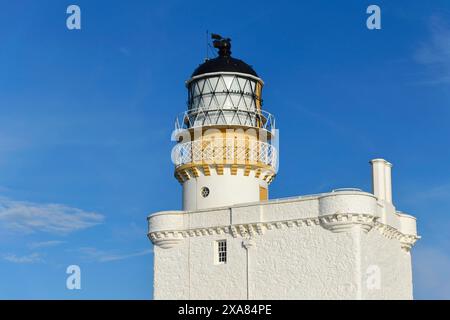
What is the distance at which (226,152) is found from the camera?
44.5 m

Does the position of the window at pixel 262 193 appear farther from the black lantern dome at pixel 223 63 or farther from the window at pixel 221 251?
the black lantern dome at pixel 223 63

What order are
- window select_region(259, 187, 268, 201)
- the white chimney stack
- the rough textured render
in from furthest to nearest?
window select_region(259, 187, 268, 201) → the white chimney stack → the rough textured render

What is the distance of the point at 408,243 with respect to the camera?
45250 millimetres

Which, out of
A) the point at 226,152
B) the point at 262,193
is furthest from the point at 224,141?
the point at 262,193

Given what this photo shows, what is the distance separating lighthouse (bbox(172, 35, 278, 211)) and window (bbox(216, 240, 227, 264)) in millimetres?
2100

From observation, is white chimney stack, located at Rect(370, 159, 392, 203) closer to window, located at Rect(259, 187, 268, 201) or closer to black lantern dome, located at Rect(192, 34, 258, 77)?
window, located at Rect(259, 187, 268, 201)

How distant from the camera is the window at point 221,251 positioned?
141 feet

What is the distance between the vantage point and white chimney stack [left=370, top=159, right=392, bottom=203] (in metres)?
44.1

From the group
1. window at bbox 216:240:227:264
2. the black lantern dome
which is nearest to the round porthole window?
window at bbox 216:240:227:264

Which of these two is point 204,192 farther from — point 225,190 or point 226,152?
point 226,152

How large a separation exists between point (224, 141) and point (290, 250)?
6457 mm
